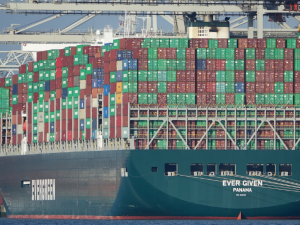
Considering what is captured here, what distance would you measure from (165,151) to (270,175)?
859 centimetres

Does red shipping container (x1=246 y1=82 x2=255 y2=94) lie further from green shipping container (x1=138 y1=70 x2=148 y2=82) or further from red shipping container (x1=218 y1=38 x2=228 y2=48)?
green shipping container (x1=138 y1=70 x2=148 y2=82)

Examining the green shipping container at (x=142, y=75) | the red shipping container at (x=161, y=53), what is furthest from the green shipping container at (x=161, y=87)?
the red shipping container at (x=161, y=53)

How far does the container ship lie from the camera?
2702 inches

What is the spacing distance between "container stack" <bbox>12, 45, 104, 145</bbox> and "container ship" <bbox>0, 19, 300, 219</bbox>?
21cm

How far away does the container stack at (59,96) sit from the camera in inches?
2980

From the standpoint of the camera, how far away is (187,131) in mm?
69562

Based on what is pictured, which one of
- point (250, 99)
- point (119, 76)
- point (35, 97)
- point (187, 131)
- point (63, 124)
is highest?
point (119, 76)

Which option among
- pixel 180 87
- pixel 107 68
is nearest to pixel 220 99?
pixel 180 87

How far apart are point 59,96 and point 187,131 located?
50.5ft

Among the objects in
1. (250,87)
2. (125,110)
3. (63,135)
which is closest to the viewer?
(125,110)

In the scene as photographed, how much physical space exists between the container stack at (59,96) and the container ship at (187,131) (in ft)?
0.68

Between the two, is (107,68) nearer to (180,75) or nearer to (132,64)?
(132,64)

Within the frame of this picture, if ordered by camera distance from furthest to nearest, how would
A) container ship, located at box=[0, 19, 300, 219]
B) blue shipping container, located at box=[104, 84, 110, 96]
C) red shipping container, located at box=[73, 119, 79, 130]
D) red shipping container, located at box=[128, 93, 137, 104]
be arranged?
red shipping container, located at box=[73, 119, 79, 130] < blue shipping container, located at box=[104, 84, 110, 96] < red shipping container, located at box=[128, 93, 137, 104] < container ship, located at box=[0, 19, 300, 219]

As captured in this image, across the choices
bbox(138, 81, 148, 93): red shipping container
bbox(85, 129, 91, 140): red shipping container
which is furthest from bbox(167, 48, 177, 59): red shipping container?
bbox(85, 129, 91, 140): red shipping container
